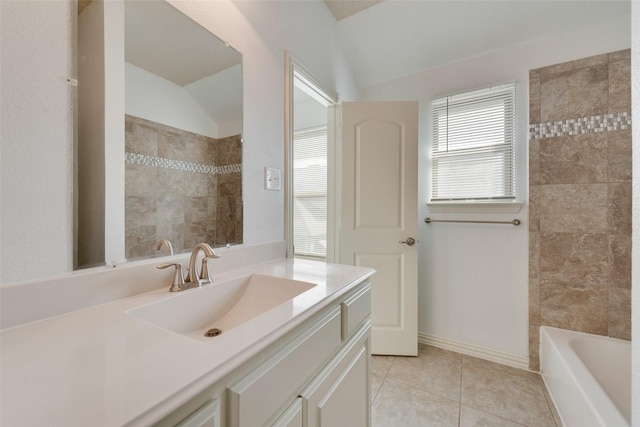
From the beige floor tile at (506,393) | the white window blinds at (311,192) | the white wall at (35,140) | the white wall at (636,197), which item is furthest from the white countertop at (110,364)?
the white window blinds at (311,192)

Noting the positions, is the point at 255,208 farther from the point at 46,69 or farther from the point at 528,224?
the point at 528,224

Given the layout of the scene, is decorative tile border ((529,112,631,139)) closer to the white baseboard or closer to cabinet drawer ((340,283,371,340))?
the white baseboard

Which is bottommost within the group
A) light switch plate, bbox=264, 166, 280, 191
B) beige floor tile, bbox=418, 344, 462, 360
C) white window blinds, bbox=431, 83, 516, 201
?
beige floor tile, bbox=418, 344, 462, 360

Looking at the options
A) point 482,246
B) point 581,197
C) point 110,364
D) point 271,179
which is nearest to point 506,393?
point 482,246

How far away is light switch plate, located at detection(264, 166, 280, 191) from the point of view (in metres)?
1.35

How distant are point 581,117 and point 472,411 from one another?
1954 millimetres

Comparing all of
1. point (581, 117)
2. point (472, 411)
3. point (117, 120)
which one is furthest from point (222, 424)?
point (581, 117)

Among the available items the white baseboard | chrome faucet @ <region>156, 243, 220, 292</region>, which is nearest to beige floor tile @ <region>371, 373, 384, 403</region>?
the white baseboard

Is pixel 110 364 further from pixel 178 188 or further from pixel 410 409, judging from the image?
pixel 410 409

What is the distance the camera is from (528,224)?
1.88 m

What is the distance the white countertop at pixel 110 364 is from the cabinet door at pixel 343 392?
0.26 m

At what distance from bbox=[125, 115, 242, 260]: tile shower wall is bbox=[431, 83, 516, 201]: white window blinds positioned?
169 centimetres

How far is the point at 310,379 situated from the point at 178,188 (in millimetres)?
793

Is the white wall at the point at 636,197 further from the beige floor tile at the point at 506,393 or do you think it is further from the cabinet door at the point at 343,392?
the beige floor tile at the point at 506,393
